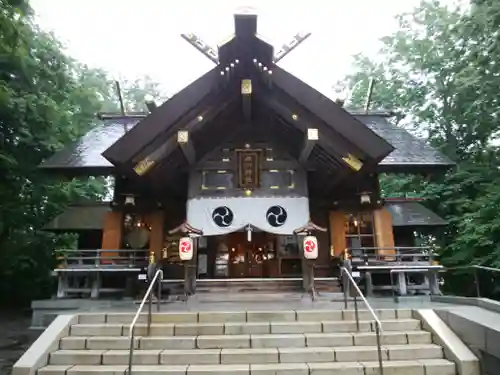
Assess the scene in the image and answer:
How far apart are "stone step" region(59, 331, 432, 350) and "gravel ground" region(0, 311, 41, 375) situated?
1.26 m

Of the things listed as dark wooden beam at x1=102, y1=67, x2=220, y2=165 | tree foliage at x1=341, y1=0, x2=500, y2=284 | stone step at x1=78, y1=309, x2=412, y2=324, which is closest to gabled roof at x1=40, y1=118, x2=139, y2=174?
dark wooden beam at x1=102, y1=67, x2=220, y2=165

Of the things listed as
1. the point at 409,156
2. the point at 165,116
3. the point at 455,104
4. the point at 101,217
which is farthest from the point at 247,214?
the point at 455,104

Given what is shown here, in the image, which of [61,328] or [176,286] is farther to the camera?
[176,286]

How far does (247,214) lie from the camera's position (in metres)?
10.1

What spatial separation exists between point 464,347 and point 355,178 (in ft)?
18.4

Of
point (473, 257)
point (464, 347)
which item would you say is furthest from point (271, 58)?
point (473, 257)

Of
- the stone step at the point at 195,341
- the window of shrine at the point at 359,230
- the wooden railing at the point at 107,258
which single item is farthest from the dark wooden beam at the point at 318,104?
the wooden railing at the point at 107,258

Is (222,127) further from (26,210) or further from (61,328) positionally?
(26,210)

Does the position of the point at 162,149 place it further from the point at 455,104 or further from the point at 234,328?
the point at 455,104

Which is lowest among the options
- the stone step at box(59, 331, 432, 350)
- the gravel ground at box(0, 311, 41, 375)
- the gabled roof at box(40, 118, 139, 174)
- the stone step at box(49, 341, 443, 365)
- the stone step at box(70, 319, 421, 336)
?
the gravel ground at box(0, 311, 41, 375)

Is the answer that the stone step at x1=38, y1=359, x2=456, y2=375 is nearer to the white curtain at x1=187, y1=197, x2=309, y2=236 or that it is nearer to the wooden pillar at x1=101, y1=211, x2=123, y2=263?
the white curtain at x1=187, y1=197, x2=309, y2=236

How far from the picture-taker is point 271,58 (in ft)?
30.1

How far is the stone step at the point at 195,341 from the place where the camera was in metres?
5.89

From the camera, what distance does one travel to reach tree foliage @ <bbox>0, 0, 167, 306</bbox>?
13.4 meters
